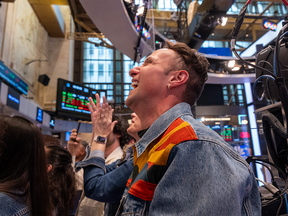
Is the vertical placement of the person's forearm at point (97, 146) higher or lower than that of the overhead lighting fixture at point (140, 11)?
lower

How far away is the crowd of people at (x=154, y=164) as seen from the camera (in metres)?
0.60

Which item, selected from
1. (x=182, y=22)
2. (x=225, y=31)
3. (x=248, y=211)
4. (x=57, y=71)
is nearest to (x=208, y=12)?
(x=182, y=22)

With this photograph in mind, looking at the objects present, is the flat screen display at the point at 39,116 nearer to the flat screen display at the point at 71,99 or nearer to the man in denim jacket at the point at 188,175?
the flat screen display at the point at 71,99

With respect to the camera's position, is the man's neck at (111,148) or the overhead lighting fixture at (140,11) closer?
the man's neck at (111,148)

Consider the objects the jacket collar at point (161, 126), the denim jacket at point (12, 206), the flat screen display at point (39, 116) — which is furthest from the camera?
the flat screen display at point (39, 116)

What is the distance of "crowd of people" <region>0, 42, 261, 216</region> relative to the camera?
0.60m

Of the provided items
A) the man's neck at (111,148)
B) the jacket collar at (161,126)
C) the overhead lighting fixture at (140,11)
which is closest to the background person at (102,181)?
the jacket collar at (161,126)

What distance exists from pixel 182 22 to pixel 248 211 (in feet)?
24.9

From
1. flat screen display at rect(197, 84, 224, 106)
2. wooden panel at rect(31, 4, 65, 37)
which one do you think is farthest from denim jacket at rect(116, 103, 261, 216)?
wooden panel at rect(31, 4, 65, 37)

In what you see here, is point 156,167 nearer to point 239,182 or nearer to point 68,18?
point 239,182

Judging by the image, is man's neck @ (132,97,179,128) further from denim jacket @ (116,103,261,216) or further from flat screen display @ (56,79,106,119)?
flat screen display @ (56,79,106,119)

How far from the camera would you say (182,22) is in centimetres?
749

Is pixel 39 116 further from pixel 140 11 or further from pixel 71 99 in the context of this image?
pixel 140 11

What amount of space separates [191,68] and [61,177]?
63.9 inches
